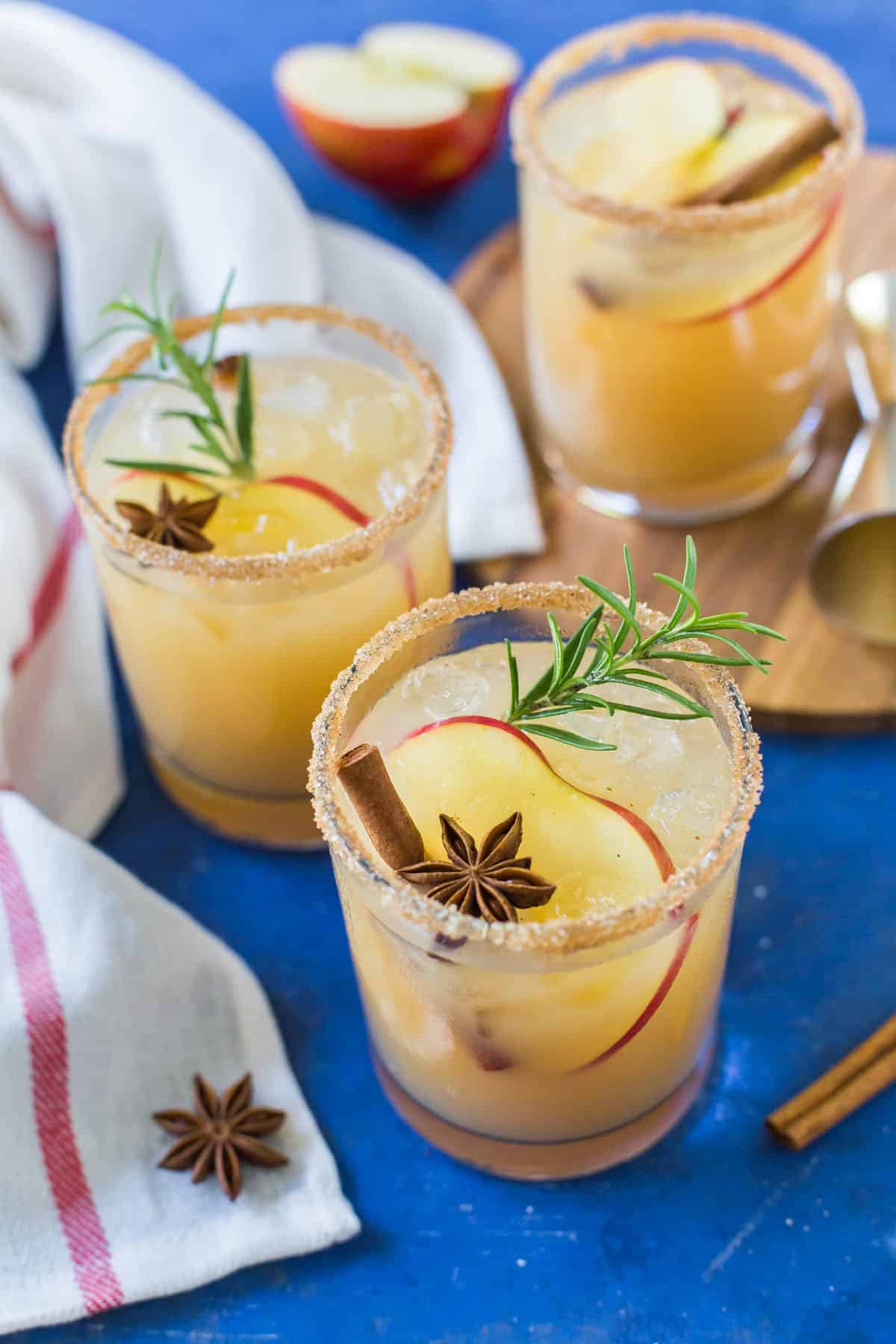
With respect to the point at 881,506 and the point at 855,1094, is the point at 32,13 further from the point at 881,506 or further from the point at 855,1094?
the point at 855,1094

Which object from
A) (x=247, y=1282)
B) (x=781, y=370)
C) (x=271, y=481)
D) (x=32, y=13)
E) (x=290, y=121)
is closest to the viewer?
(x=247, y=1282)

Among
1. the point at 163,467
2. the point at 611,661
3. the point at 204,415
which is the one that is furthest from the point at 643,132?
the point at 611,661

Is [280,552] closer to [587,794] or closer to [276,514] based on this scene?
[276,514]

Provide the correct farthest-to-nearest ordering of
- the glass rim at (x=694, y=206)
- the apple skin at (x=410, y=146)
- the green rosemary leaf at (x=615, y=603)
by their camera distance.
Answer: the apple skin at (x=410, y=146) → the glass rim at (x=694, y=206) → the green rosemary leaf at (x=615, y=603)

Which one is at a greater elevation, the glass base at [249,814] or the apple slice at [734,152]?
the apple slice at [734,152]

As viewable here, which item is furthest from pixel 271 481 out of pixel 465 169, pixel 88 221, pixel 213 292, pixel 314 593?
pixel 465 169

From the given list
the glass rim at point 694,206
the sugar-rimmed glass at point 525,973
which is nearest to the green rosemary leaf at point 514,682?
the sugar-rimmed glass at point 525,973

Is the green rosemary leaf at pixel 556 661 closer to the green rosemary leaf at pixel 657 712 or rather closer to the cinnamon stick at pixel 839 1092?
the green rosemary leaf at pixel 657 712

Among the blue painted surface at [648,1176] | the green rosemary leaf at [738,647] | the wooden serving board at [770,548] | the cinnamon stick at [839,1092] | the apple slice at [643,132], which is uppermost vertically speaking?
the apple slice at [643,132]

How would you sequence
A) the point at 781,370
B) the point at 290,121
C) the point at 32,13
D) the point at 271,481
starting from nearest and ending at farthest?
the point at 271,481, the point at 781,370, the point at 32,13, the point at 290,121
